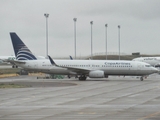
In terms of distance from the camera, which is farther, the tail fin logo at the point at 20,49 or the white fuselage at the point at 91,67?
the tail fin logo at the point at 20,49

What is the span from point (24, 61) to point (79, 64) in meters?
8.28

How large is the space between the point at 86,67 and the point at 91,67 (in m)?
0.74

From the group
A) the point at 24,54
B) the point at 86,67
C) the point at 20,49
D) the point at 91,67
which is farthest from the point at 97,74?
the point at 20,49

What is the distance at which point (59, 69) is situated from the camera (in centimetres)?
5881

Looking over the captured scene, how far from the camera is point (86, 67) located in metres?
59.2

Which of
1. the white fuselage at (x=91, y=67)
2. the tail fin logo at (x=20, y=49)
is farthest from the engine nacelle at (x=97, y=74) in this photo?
the tail fin logo at (x=20, y=49)

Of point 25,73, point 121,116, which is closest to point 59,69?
point 25,73

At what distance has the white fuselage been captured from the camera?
2281 inches

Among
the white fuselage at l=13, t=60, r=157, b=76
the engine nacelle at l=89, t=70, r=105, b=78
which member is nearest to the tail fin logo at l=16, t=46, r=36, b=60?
the white fuselage at l=13, t=60, r=157, b=76

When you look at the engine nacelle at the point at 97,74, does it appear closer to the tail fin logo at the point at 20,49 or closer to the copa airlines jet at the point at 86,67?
the copa airlines jet at the point at 86,67

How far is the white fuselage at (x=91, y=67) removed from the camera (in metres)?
57.9

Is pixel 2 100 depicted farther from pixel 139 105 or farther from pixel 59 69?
pixel 59 69

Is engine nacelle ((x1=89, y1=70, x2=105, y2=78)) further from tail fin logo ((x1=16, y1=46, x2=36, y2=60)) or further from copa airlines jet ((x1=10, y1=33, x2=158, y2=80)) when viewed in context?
tail fin logo ((x1=16, y1=46, x2=36, y2=60))

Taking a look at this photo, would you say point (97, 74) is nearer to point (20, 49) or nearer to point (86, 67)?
point (86, 67)
